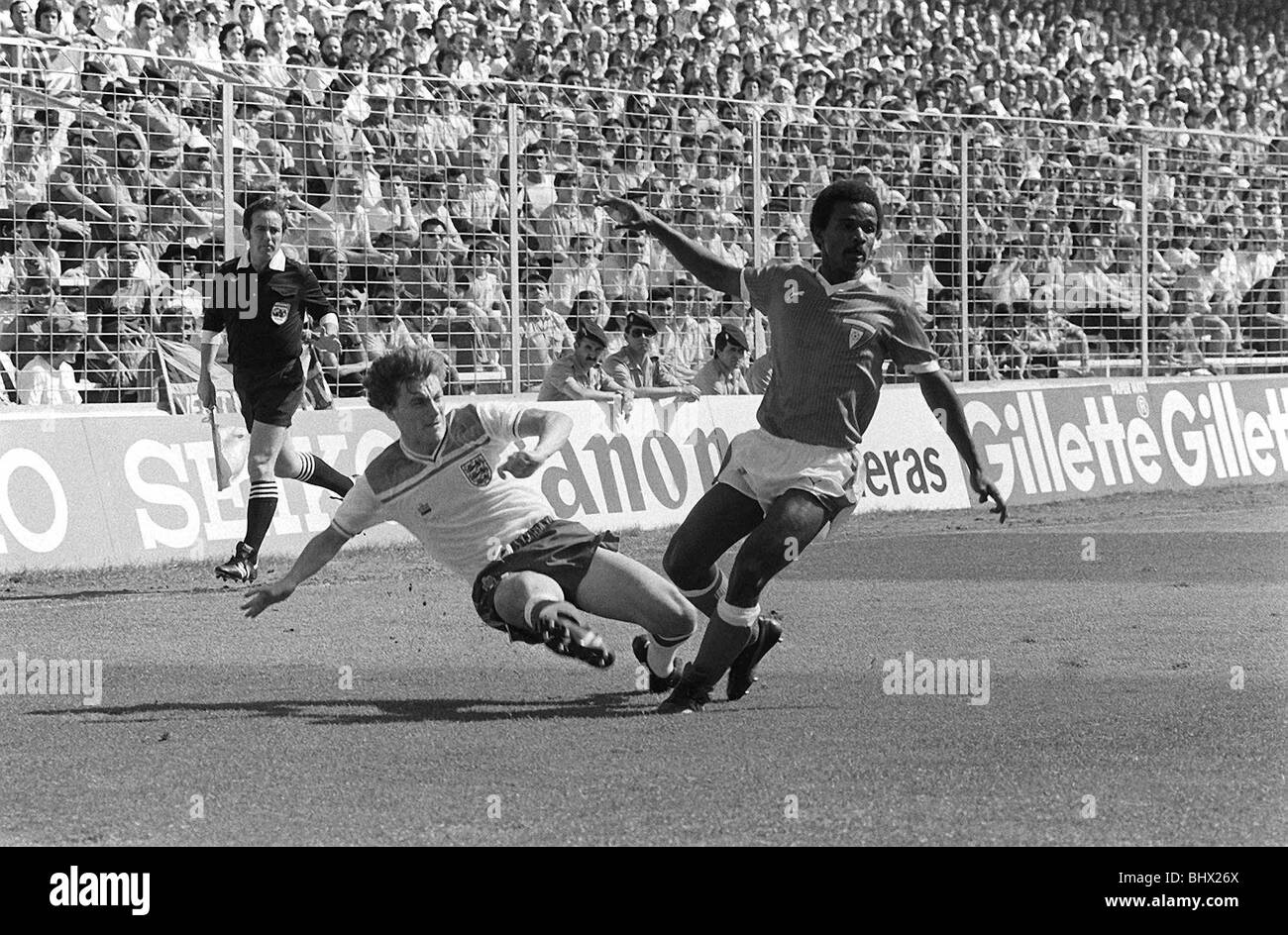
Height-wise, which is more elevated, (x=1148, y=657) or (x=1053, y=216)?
(x=1053, y=216)

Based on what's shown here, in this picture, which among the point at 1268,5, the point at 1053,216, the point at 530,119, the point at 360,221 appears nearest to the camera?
the point at 360,221

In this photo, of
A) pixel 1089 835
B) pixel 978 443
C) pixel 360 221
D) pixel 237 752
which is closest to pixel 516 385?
pixel 360 221

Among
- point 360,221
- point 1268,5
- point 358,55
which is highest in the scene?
point 1268,5

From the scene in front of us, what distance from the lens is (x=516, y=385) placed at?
56.1 feet

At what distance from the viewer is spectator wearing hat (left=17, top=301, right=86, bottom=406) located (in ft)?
46.1

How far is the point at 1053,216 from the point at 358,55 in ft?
26.1

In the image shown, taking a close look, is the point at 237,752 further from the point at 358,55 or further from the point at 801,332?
the point at 358,55

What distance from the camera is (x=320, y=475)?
13500 mm

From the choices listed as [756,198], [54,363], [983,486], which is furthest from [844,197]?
[756,198]

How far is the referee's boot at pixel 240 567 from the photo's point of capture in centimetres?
1232

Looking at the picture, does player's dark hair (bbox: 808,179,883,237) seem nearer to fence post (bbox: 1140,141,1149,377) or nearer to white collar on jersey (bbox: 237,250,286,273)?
white collar on jersey (bbox: 237,250,286,273)
